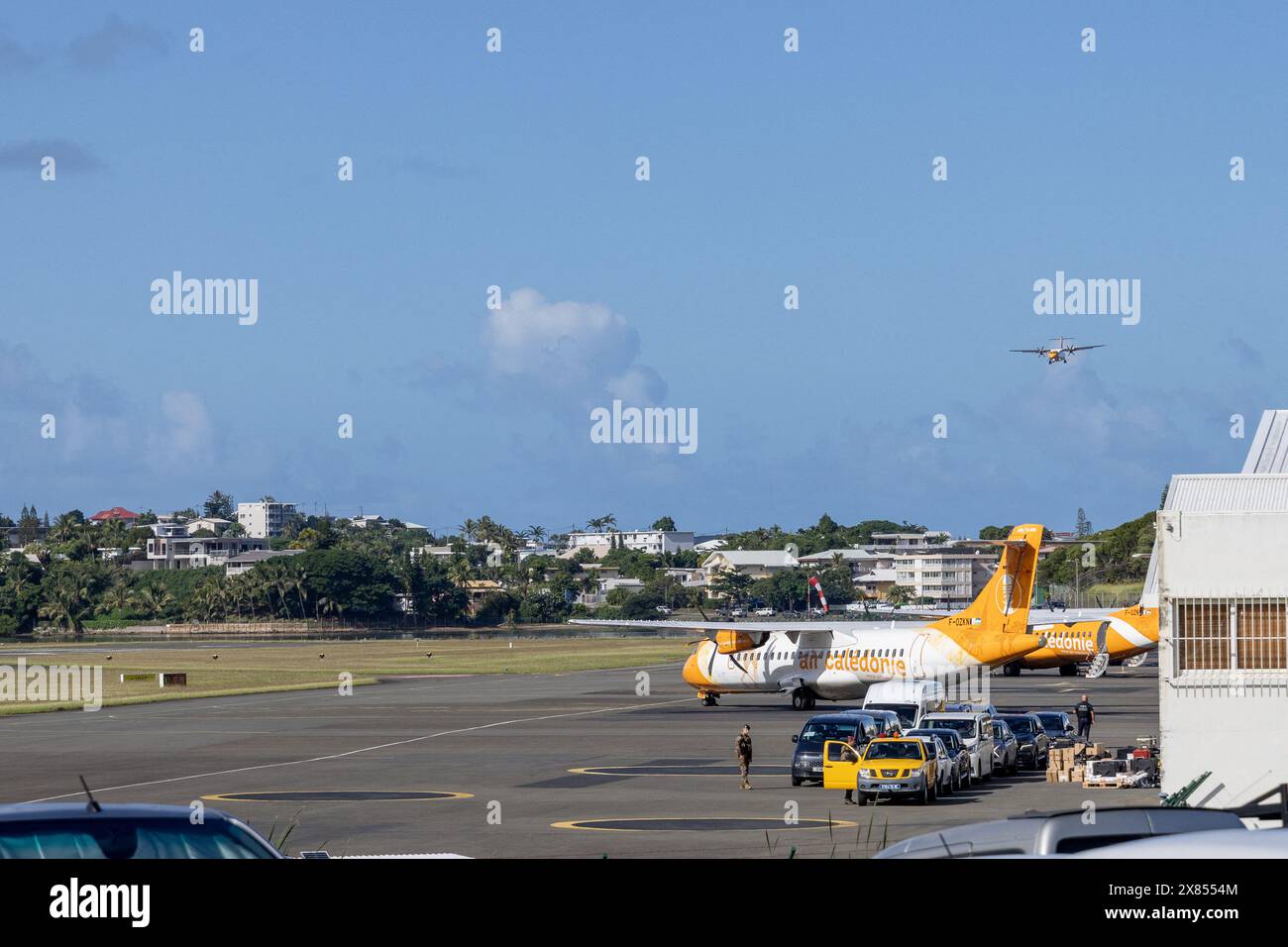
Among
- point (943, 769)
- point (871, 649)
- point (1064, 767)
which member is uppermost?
point (871, 649)

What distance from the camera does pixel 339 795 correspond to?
125 feet

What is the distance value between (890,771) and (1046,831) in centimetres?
2691

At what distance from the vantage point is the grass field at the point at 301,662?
294 ft

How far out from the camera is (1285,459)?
35.6m

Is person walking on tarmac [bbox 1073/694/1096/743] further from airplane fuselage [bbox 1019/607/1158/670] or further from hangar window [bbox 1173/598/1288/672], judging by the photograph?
airplane fuselage [bbox 1019/607/1158/670]

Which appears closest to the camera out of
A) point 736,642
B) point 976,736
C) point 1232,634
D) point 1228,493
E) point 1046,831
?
point 1046,831

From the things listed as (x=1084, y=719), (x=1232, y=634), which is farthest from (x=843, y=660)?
(x=1232, y=634)

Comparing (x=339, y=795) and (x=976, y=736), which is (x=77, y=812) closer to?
(x=339, y=795)

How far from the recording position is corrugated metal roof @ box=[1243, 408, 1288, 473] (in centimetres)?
3581

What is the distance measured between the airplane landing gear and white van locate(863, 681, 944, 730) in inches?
577

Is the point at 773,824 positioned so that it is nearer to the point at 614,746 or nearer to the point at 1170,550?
the point at 1170,550

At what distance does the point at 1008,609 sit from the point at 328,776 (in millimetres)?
29190
